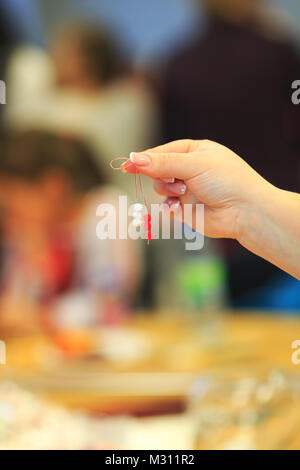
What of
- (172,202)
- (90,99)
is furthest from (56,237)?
(172,202)

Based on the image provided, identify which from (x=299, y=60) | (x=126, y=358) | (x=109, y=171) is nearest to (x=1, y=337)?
(x=126, y=358)

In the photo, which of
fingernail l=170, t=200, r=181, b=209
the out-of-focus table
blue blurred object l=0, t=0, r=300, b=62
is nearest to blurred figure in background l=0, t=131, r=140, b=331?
the out-of-focus table

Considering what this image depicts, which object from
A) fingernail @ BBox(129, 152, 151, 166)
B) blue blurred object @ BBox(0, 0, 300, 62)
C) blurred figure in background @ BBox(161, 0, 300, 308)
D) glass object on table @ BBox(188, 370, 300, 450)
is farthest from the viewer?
blue blurred object @ BBox(0, 0, 300, 62)

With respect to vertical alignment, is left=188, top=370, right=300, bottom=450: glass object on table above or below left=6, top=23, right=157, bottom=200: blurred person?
below

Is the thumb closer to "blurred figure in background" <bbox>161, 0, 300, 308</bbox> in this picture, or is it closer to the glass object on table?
the glass object on table

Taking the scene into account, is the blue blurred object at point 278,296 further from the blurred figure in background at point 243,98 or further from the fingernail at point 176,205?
the fingernail at point 176,205

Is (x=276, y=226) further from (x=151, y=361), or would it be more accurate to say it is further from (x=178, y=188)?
(x=151, y=361)
